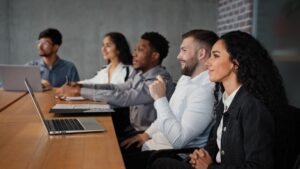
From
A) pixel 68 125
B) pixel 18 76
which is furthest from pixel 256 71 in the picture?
pixel 18 76

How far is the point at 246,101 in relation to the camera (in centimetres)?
142

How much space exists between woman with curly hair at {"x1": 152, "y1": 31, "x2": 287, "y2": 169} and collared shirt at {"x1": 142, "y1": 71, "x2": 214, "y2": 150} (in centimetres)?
24

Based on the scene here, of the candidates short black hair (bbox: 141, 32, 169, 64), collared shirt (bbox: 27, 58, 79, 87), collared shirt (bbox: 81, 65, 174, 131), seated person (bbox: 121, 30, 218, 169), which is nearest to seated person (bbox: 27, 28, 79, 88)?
collared shirt (bbox: 27, 58, 79, 87)

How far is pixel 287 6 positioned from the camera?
3.02m

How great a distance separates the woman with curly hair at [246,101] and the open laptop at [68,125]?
1.71ft

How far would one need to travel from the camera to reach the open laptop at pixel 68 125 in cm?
171

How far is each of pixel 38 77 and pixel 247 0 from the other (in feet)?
6.82

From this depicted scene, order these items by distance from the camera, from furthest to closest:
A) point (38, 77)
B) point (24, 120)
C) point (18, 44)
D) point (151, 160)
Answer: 1. point (18, 44)
2. point (38, 77)
3. point (24, 120)
4. point (151, 160)

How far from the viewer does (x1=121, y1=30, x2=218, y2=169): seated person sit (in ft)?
6.26

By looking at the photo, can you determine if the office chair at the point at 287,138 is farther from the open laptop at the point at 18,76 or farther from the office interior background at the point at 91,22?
the office interior background at the point at 91,22

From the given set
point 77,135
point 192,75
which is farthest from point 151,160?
point 192,75

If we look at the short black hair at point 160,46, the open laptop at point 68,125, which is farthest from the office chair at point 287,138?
the short black hair at point 160,46

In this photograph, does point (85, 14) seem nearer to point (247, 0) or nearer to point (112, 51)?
point (112, 51)

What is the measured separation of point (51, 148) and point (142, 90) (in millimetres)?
1282
